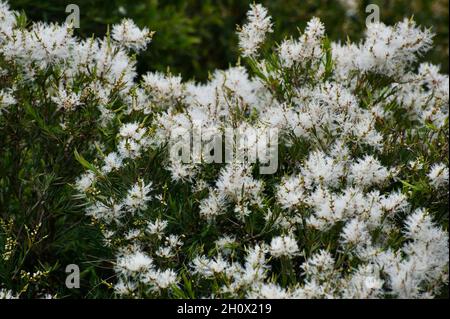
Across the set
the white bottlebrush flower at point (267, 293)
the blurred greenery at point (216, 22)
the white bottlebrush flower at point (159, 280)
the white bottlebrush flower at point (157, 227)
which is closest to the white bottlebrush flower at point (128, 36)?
the white bottlebrush flower at point (157, 227)

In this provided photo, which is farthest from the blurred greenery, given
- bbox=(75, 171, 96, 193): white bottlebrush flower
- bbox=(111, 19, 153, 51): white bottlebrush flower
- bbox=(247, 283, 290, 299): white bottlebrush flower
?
bbox=(247, 283, 290, 299): white bottlebrush flower

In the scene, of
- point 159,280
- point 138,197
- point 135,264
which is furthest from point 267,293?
point 138,197

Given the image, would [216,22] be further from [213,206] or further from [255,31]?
[213,206]

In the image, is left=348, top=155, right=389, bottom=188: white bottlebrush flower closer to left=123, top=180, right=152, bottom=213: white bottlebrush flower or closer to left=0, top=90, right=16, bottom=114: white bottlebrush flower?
left=123, top=180, right=152, bottom=213: white bottlebrush flower
